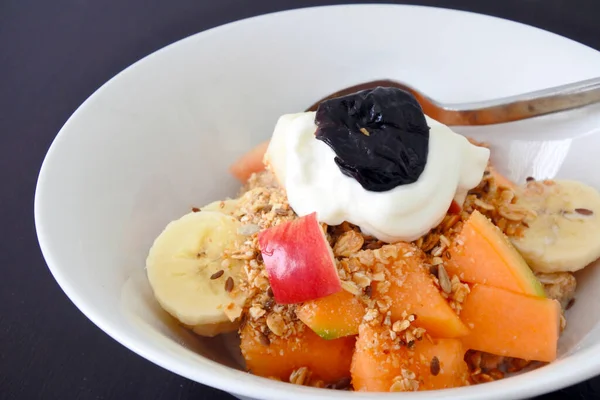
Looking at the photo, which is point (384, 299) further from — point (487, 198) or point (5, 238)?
point (5, 238)

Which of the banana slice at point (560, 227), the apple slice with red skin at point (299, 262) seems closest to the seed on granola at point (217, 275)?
the apple slice with red skin at point (299, 262)

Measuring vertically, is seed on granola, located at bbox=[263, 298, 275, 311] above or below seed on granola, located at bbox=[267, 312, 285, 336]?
above

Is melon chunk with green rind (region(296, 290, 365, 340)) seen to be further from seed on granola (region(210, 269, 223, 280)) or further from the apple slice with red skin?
seed on granola (region(210, 269, 223, 280))

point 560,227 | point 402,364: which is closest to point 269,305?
point 402,364

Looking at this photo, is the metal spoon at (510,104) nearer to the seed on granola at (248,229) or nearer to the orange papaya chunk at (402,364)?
the seed on granola at (248,229)

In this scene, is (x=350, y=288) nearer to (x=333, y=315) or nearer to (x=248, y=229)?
(x=333, y=315)

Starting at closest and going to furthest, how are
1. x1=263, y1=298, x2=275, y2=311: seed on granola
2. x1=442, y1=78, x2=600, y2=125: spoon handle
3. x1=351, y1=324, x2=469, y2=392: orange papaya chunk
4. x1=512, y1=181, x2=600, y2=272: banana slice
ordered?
x1=351, y1=324, x2=469, y2=392: orange papaya chunk < x1=263, y1=298, x2=275, y2=311: seed on granola < x1=512, y1=181, x2=600, y2=272: banana slice < x1=442, y1=78, x2=600, y2=125: spoon handle

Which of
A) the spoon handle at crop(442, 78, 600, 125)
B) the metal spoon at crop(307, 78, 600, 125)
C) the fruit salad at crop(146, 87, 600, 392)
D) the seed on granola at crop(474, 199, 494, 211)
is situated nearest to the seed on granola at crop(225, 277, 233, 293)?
the fruit salad at crop(146, 87, 600, 392)
